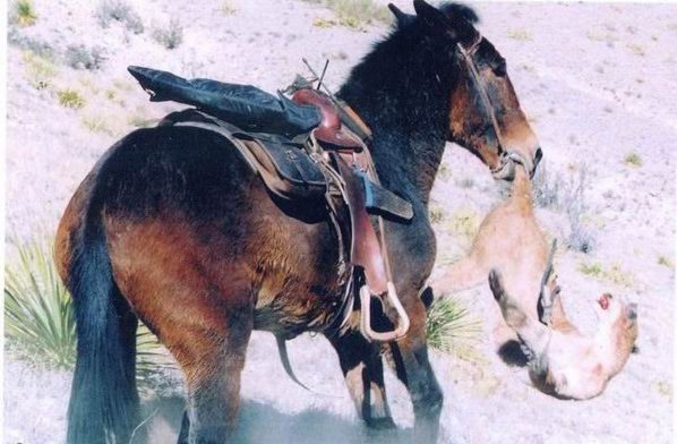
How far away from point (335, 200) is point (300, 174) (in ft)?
1.09

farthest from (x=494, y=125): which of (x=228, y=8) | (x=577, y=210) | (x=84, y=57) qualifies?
(x=84, y=57)

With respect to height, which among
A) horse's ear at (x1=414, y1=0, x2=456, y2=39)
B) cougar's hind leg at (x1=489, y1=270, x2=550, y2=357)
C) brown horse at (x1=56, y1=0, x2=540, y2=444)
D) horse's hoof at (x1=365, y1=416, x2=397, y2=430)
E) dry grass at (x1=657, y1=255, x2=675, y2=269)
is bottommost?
dry grass at (x1=657, y1=255, x2=675, y2=269)

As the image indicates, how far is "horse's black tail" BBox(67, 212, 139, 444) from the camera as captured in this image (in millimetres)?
3312

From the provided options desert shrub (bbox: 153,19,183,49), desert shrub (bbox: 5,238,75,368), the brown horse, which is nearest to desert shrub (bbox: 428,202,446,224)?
desert shrub (bbox: 153,19,183,49)

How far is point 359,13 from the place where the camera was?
9.27 metres

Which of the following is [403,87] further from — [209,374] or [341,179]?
[209,374]

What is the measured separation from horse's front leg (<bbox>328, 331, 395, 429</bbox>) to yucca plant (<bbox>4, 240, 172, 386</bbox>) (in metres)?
1.34

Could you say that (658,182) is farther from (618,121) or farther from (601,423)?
(601,423)

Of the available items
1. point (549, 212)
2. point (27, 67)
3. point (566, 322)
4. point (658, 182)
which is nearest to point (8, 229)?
point (27, 67)

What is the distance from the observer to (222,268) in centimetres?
340

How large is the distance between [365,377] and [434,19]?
7.28 feet

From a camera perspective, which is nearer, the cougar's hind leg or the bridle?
the bridle

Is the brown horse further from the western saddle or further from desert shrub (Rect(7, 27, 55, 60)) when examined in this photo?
desert shrub (Rect(7, 27, 55, 60))

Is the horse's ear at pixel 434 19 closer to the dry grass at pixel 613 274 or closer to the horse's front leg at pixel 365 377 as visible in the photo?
the horse's front leg at pixel 365 377
